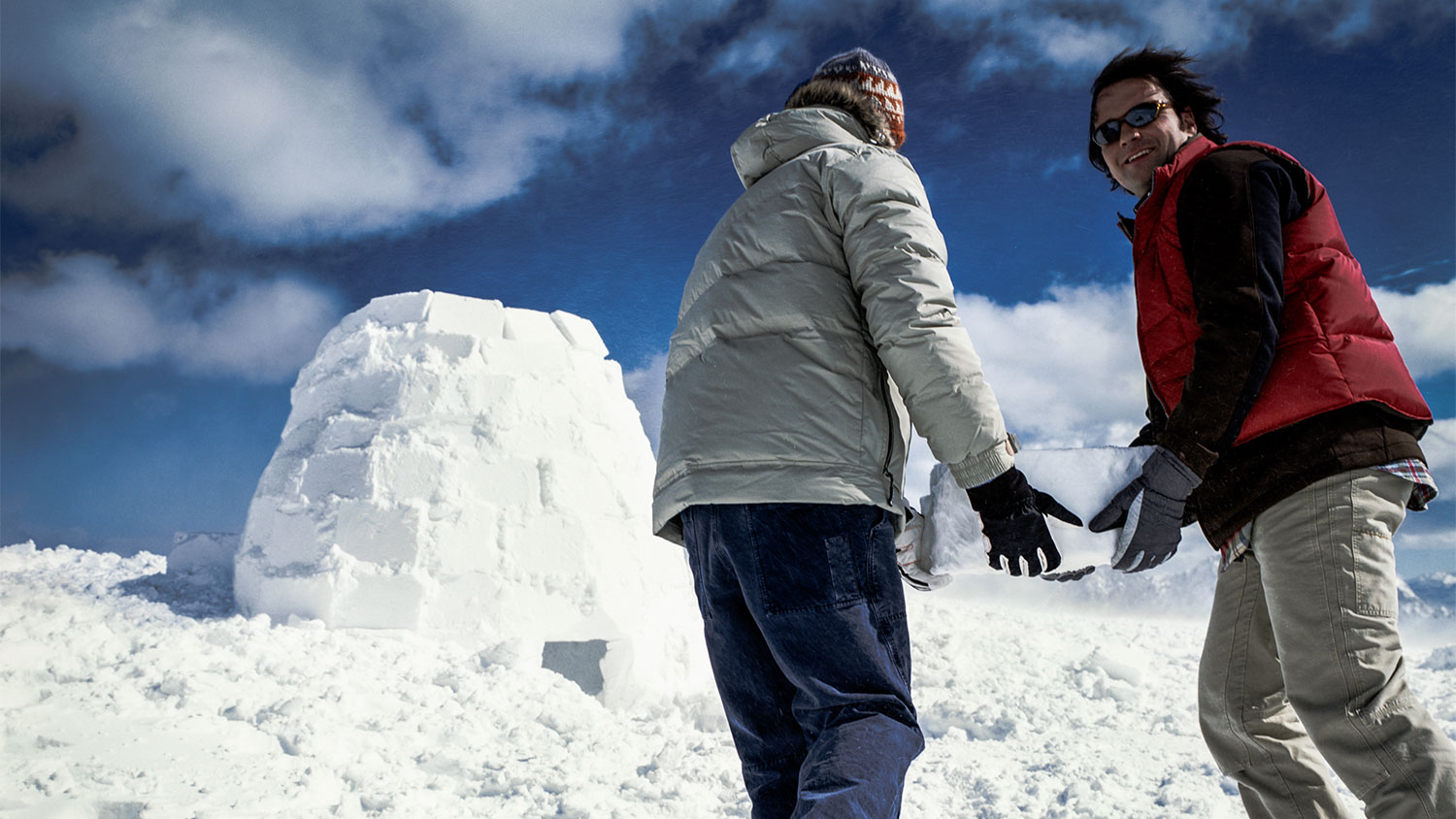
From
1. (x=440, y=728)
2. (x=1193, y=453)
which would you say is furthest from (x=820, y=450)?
(x=440, y=728)

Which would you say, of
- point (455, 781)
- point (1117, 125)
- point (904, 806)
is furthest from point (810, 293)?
point (455, 781)

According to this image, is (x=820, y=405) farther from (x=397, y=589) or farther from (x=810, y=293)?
(x=397, y=589)

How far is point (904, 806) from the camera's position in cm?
326

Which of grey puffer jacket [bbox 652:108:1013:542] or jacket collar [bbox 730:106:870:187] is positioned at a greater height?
jacket collar [bbox 730:106:870:187]

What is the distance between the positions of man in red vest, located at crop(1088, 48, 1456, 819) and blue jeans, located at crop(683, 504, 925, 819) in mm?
646

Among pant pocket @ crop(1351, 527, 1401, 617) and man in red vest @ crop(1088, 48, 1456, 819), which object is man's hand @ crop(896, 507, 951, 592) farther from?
pant pocket @ crop(1351, 527, 1401, 617)

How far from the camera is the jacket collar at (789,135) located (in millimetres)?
1578

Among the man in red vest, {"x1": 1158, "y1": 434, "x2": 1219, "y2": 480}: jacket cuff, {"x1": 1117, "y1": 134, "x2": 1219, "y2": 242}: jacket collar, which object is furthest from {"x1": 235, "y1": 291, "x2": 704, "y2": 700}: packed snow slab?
{"x1": 1117, "y1": 134, "x2": 1219, "y2": 242}: jacket collar

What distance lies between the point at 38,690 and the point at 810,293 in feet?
15.7

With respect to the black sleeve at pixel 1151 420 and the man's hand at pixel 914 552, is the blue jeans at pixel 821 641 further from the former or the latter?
the black sleeve at pixel 1151 420

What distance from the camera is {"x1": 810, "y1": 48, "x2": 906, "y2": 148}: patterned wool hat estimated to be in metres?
1.88

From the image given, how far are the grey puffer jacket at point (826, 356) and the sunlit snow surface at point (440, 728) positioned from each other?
240 centimetres

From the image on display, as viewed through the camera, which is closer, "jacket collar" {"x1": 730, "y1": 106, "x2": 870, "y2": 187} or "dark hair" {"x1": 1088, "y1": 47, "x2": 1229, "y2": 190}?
"jacket collar" {"x1": 730, "y1": 106, "x2": 870, "y2": 187}

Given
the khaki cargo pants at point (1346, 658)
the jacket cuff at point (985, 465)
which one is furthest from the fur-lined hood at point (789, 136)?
the khaki cargo pants at point (1346, 658)
